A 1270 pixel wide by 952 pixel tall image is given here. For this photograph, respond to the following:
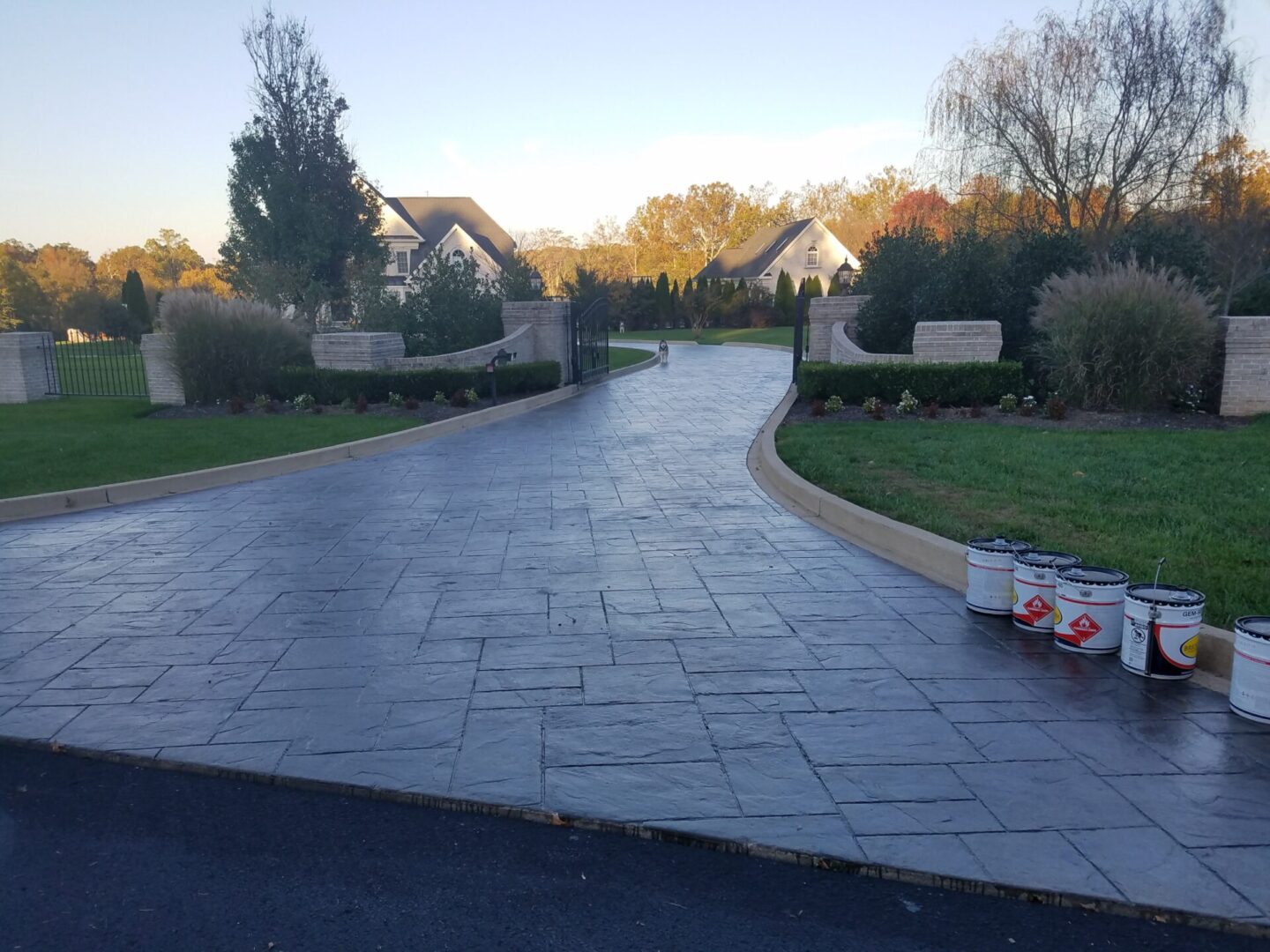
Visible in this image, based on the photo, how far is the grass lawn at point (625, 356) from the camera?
1087 inches

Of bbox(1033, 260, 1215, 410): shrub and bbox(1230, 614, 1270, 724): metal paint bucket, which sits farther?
bbox(1033, 260, 1215, 410): shrub

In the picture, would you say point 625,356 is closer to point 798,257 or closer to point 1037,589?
point 1037,589

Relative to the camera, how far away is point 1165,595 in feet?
16.2

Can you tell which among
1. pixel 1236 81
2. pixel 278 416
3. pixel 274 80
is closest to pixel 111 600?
pixel 278 416

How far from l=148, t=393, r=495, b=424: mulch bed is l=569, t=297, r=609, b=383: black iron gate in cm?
450

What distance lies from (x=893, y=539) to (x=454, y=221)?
2397 inches

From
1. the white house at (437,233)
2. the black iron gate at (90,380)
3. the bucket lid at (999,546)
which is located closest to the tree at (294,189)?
the black iron gate at (90,380)

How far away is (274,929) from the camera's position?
3.08 metres

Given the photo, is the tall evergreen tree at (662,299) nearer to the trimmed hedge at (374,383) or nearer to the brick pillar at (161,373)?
the trimmed hedge at (374,383)

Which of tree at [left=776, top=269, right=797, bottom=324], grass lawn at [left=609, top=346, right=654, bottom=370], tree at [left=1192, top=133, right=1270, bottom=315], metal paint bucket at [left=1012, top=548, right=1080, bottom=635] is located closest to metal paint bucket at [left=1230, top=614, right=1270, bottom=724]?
metal paint bucket at [left=1012, top=548, right=1080, bottom=635]

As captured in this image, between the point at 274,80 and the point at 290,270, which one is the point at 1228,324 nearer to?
the point at 290,270

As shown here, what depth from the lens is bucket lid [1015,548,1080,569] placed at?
5.58 meters

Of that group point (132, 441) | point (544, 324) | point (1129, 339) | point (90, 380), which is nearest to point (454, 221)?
point (90, 380)

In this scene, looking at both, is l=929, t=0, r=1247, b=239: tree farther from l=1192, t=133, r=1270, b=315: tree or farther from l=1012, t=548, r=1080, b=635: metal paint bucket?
l=1012, t=548, r=1080, b=635: metal paint bucket
